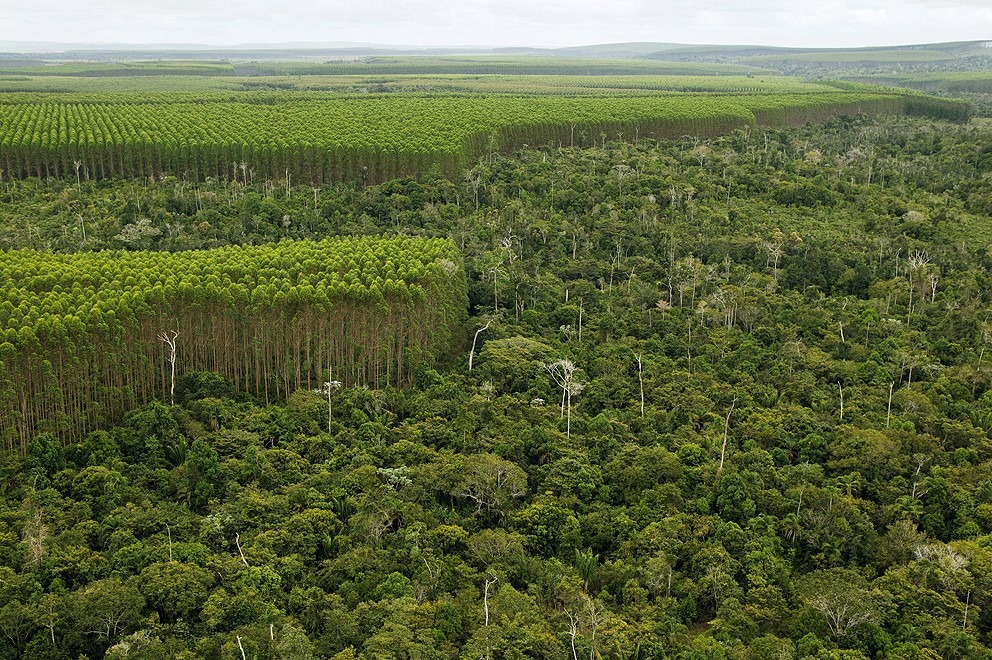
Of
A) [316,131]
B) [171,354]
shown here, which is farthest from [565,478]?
[316,131]

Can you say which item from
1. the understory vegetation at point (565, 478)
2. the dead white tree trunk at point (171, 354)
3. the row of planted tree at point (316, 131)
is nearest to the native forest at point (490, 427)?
the understory vegetation at point (565, 478)

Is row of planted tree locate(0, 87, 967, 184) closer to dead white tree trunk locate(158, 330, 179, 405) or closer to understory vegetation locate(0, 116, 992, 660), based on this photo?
understory vegetation locate(0, 116, 992, 660)

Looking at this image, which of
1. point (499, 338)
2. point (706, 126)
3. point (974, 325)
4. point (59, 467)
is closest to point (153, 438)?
point (59, 467)

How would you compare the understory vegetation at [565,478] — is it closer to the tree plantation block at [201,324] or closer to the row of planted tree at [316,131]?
the tree plantation block at [201,324]

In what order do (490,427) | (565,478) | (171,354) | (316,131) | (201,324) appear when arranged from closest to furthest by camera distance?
(565,478), (490,427), (171,354), (201,324), (316,131)

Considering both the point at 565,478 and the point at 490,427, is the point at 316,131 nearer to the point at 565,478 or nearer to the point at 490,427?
the point at 490,427
